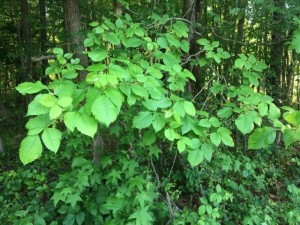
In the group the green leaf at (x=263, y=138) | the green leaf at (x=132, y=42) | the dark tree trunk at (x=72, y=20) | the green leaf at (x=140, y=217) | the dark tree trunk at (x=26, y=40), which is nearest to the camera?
the green leaf at (x=263, y=138)

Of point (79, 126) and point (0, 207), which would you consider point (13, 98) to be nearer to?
point (0, 207)

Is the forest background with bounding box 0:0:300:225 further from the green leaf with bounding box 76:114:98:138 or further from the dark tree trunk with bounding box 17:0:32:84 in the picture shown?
the dark tree trunk with bounding box 17:0:32:84

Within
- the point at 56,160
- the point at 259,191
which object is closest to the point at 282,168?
the point at 259,191

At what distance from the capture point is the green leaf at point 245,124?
185 centimetres

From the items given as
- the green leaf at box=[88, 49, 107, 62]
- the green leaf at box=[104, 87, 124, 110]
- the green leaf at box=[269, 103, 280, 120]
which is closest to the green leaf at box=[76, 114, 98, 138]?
the green leaf at box=[104, 87, 124, 110]

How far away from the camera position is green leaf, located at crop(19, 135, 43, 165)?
1.36 meters

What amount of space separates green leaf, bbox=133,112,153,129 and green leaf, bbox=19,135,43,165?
1.85ft

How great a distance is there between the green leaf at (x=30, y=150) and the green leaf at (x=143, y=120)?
0.56 metres

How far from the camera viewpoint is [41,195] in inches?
154

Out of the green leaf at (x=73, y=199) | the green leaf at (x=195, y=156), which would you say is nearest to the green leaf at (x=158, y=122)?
the green leaf at (x=195, y=156)

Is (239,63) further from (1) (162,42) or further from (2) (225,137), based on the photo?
(2) (225,137)

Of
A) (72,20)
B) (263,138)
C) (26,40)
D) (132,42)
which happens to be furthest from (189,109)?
(26,40)

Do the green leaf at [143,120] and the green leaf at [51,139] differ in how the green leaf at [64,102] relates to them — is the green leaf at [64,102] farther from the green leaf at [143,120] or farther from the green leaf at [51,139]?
the green leaf at [143,120]

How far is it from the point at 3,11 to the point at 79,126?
30.5 feet
